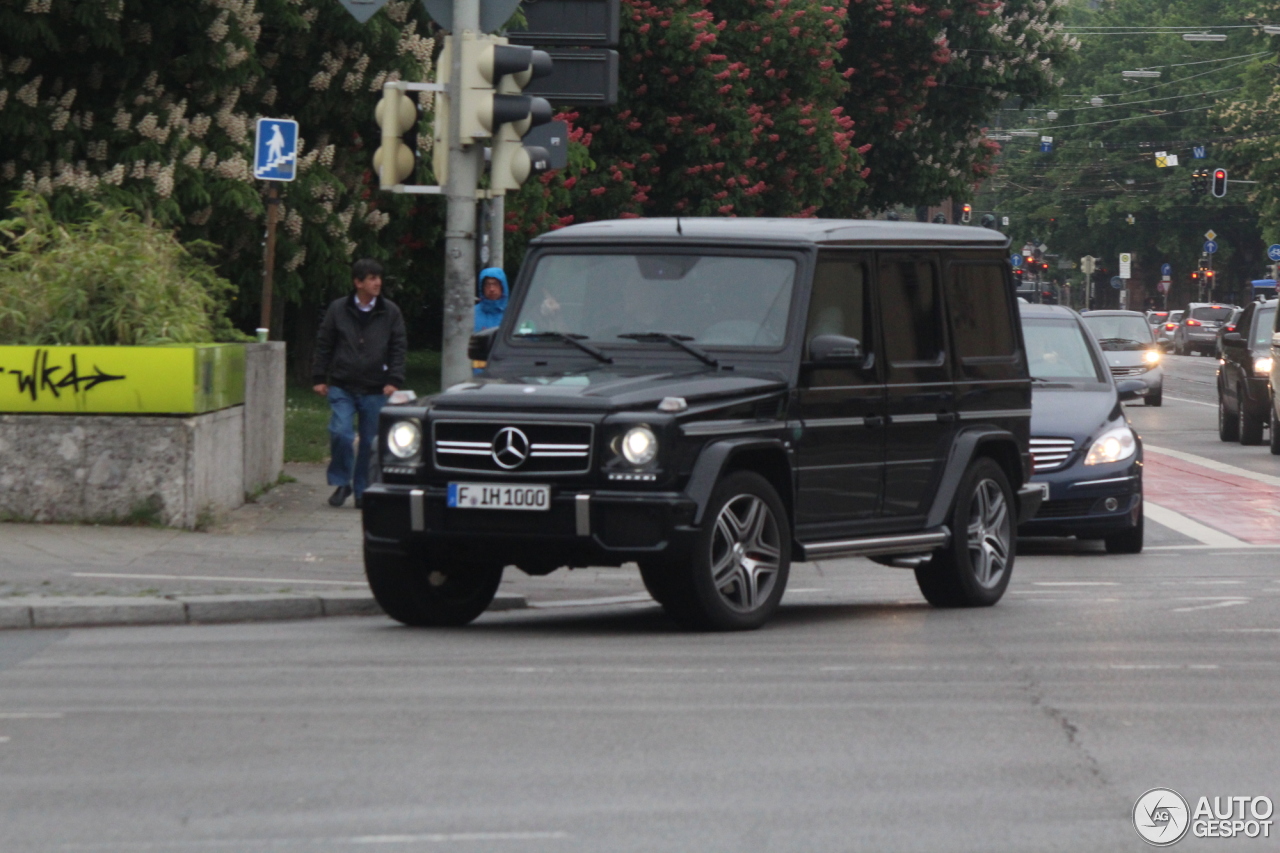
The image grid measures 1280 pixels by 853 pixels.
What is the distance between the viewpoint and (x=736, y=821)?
627 centimetres

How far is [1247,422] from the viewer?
1156 inches

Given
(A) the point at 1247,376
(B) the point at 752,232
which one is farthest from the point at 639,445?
(A) the point at 1247,376

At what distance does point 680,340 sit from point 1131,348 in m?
30.1

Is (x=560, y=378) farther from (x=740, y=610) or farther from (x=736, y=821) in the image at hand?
(x=736, y=821)

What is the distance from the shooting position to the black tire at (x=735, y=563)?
34.2 ft

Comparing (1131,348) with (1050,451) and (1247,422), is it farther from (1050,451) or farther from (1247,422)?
(1050,451)

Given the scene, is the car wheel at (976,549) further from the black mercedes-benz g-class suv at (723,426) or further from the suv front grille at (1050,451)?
the suv front grille at (1050,451)

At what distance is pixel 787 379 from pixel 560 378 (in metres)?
1.08

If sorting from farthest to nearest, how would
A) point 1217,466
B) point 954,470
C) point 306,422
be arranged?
point 1217,466, point 306,422, point 954,470

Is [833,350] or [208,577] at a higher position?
[833,350]

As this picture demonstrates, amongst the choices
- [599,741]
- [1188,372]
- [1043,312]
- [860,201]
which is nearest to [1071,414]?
[1043,312]

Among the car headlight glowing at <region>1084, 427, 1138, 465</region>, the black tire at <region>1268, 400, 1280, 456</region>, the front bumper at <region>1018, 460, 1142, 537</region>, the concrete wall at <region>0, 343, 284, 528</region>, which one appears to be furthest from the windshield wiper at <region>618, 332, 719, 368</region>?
the black tire at <region>1268, 400, 1280, 456</region>

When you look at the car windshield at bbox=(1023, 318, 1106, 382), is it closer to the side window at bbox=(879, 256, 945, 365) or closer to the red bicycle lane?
the red bicycle lane

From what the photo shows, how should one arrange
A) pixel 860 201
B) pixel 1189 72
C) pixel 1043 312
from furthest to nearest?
pixel 1189 72
pixel 860 201
pixel 1043 312
